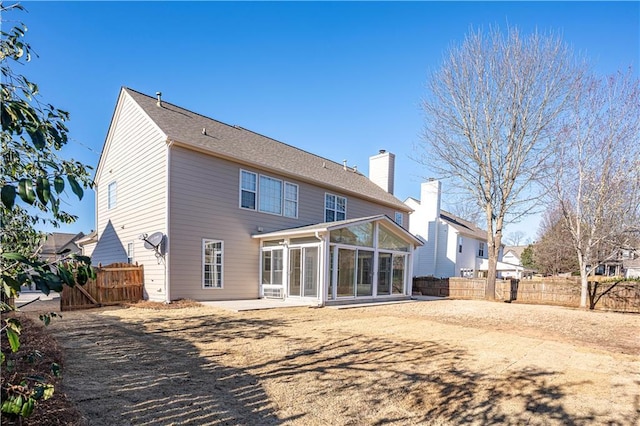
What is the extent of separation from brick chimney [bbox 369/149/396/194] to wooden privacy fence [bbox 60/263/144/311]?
14983 mm

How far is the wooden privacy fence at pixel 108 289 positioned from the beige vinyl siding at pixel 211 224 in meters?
1.79

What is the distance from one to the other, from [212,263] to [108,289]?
3.28m

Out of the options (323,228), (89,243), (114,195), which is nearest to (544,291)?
(323,228)

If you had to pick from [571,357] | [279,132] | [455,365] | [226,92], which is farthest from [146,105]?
[571,357]

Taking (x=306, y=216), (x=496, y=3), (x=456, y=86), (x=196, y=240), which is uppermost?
(x=496, y=3)

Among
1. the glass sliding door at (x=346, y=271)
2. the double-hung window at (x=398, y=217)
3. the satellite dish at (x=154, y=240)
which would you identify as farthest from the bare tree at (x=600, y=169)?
the satellite dish at (x=154, y=240)

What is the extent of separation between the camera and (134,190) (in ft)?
43.8

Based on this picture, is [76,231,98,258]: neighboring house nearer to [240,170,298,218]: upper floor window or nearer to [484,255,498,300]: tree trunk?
[240,170,298,218]: upper floor window

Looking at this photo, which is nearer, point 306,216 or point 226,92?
point 226,92

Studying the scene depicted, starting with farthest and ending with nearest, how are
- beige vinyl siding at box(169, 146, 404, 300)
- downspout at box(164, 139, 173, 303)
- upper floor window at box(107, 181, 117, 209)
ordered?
upper floor window at box(107, 181, 117, 209) < beige vinyl siding at box(169, 146, 404, 300) < downspout at box(164, 139, 173, 303)

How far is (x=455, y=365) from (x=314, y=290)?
770cm

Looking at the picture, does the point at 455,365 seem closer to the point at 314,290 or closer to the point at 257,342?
the point at 257,342

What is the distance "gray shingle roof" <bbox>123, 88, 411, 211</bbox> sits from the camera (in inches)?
477

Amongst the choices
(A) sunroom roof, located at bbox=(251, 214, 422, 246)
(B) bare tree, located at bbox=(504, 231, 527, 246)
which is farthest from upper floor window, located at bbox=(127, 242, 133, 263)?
(B) bare tree, located at bbox=(504, 231, 527, 246)
